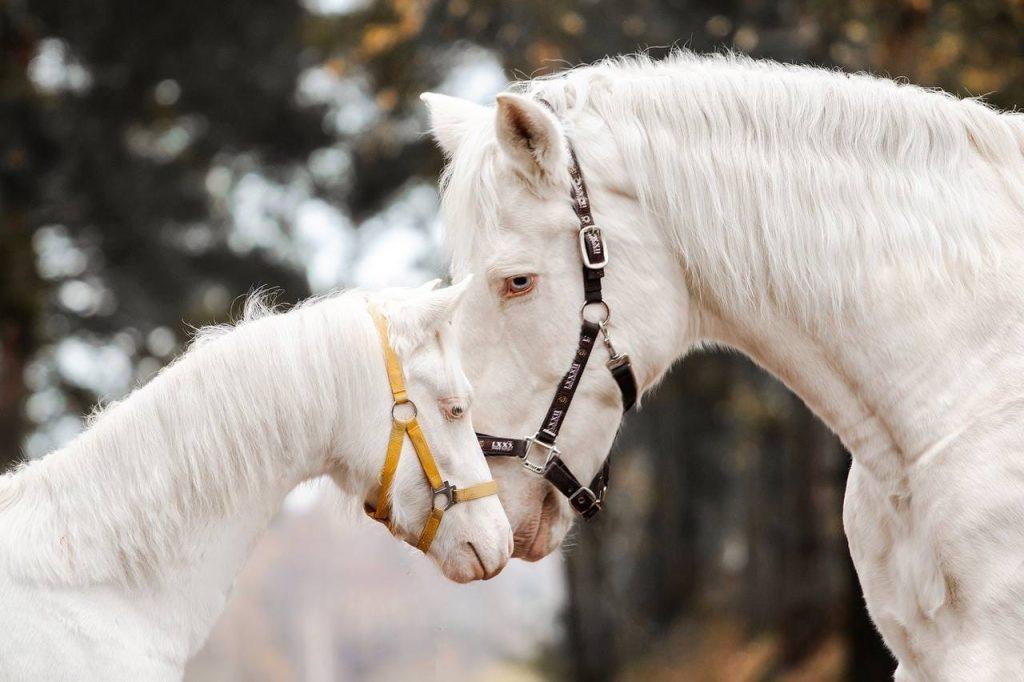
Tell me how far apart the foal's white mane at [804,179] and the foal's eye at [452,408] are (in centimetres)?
45

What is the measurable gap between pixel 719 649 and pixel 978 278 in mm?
14458

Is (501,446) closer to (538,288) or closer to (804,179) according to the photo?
(538,288)

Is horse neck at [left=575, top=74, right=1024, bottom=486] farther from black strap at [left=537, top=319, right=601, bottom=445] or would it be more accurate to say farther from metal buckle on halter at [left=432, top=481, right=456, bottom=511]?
metal buckle on halter at [left=432, top=481, right=456, bottom=511]

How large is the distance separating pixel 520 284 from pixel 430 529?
808 millimetres

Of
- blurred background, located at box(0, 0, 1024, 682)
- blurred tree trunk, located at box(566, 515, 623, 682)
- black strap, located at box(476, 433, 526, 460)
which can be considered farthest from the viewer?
blurred tree trunk, located at box(566, 515, 623, 682)

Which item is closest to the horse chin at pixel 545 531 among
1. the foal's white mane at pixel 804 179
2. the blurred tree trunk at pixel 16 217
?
the foal's white mane at pixel 804 179

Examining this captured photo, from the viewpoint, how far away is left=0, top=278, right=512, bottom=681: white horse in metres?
3.19

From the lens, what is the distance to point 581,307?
3666 mm

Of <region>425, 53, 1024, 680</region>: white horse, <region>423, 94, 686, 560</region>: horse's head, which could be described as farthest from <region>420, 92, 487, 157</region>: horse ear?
<region>423, 94, 686, 560</region>: horse's head

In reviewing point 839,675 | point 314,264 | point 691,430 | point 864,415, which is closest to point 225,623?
point 314,264

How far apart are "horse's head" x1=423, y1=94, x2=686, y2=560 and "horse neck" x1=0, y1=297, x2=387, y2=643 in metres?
0.42

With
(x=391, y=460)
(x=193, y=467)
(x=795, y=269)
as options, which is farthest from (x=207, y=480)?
(x=795, y=269)

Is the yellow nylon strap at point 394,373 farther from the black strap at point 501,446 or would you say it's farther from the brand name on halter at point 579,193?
the brand name on halter at point 579,193

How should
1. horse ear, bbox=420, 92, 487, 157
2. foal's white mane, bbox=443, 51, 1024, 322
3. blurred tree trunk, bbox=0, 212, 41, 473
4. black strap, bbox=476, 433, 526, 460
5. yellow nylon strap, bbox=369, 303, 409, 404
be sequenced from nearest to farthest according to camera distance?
foal's white mane, bbox=443, 51, 1024, 322 → yellow nylon strap, bbox=369, 303, 409, 404 → black strap, bbox=476, 433, 526, 460 → horse ear, bbox=420, 92, 487, 157 → blurred tree trunk, bbox=0, 212, 41, 473
